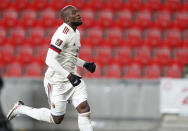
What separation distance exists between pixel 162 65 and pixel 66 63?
5035 mm

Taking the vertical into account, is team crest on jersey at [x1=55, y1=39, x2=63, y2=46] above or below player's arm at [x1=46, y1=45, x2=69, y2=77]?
above

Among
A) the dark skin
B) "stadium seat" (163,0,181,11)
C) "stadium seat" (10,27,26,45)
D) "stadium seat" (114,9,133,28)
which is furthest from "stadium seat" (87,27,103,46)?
the dark skin

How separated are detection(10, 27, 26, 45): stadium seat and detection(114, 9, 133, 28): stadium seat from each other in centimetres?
245

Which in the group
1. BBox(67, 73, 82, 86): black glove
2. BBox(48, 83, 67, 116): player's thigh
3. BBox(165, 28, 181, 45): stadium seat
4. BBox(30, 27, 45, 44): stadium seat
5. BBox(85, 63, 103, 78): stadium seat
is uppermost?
BBox(30, 27, 45, 44): stadium seat

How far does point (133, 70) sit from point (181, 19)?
2.23 meters

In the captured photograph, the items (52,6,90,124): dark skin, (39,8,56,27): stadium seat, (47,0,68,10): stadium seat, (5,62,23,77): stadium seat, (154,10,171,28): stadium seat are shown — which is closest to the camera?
(52,6,90,124): dark skin

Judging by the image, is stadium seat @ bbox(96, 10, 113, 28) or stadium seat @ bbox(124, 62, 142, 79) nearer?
stadium seat @ bbox(124, 62, 142, 79)

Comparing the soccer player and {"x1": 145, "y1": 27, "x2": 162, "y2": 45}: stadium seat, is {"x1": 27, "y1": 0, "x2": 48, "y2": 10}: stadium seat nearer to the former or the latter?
{"x1": 145, "y1": 27, "x2": 162, "y2": 45}: stadium seat

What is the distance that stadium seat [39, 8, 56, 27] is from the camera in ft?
42.7

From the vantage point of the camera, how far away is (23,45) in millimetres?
12609

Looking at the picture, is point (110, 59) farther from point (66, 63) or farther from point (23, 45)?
point (66, 63)

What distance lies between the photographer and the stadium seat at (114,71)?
11359 millimetres

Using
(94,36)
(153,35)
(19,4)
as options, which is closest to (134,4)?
(153,35)

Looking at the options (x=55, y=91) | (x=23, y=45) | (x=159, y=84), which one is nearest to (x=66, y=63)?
(x=55, y=91)
